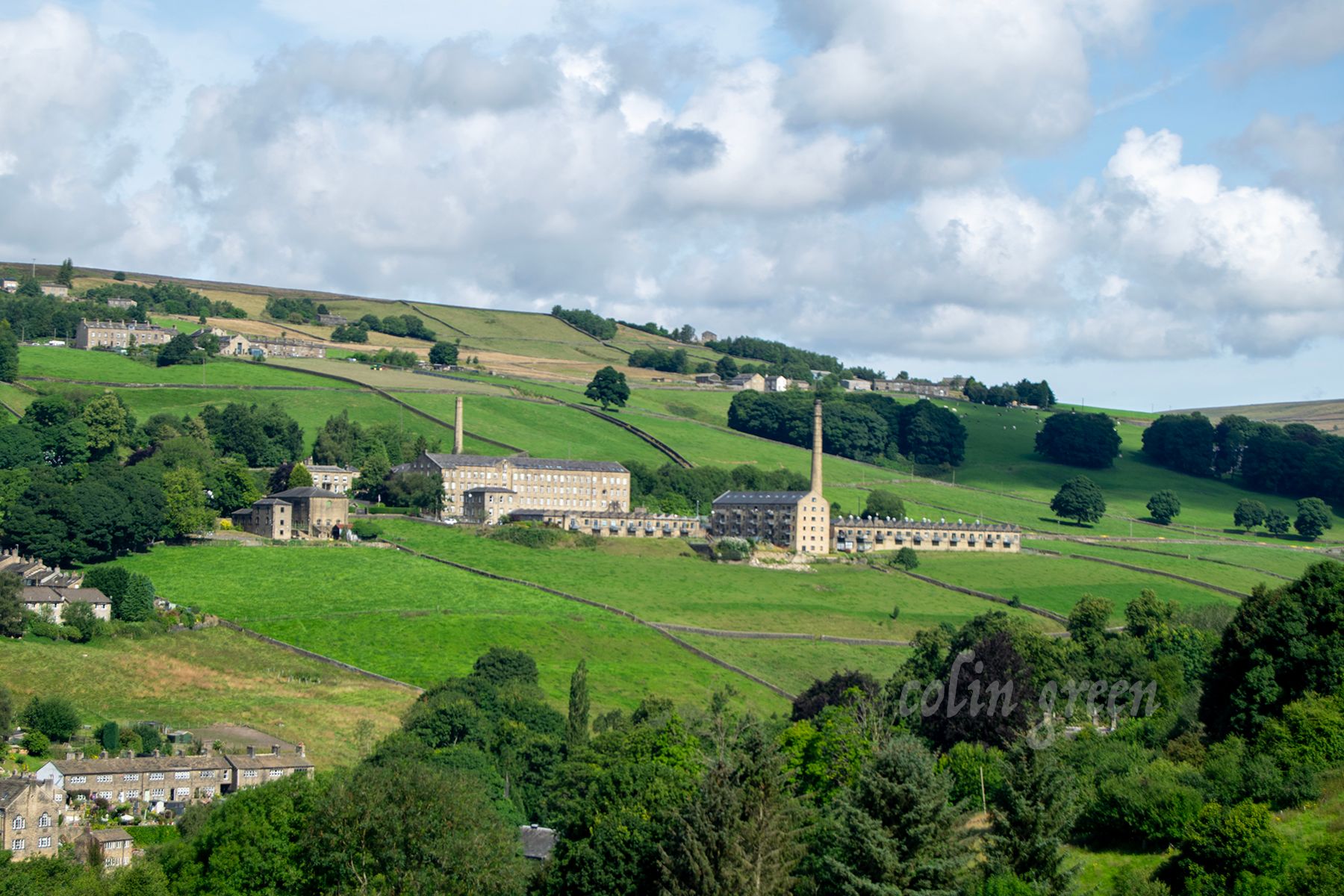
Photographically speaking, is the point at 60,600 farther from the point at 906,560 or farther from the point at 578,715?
the point at 906,560

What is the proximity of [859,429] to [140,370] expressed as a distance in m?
83.0

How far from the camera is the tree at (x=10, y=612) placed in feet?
303

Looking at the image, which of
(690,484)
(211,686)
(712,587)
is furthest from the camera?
(690,484)

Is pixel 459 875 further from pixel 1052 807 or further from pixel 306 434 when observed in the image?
pixel 306 434

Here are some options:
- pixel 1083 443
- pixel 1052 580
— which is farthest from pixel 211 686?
pixel 1083 443

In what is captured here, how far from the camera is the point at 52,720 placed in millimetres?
77688

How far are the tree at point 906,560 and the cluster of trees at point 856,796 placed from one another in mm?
54145

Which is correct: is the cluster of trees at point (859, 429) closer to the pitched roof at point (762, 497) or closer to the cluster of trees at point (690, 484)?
the cluster of trees at point (690, 484)

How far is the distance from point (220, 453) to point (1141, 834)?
11543cm

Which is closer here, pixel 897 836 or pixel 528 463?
pixel 897 836

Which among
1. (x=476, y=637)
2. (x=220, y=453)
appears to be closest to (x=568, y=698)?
(x=476, y=637)

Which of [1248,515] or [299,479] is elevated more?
[299,479]

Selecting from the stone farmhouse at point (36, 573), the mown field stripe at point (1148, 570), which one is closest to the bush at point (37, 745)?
the stone farmhouse at point (36, 573)

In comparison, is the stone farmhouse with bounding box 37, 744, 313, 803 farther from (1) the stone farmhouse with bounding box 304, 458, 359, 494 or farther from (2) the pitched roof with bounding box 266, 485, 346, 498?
(1) the stone farmhouse with bounding box 304, 458, 359, 494
